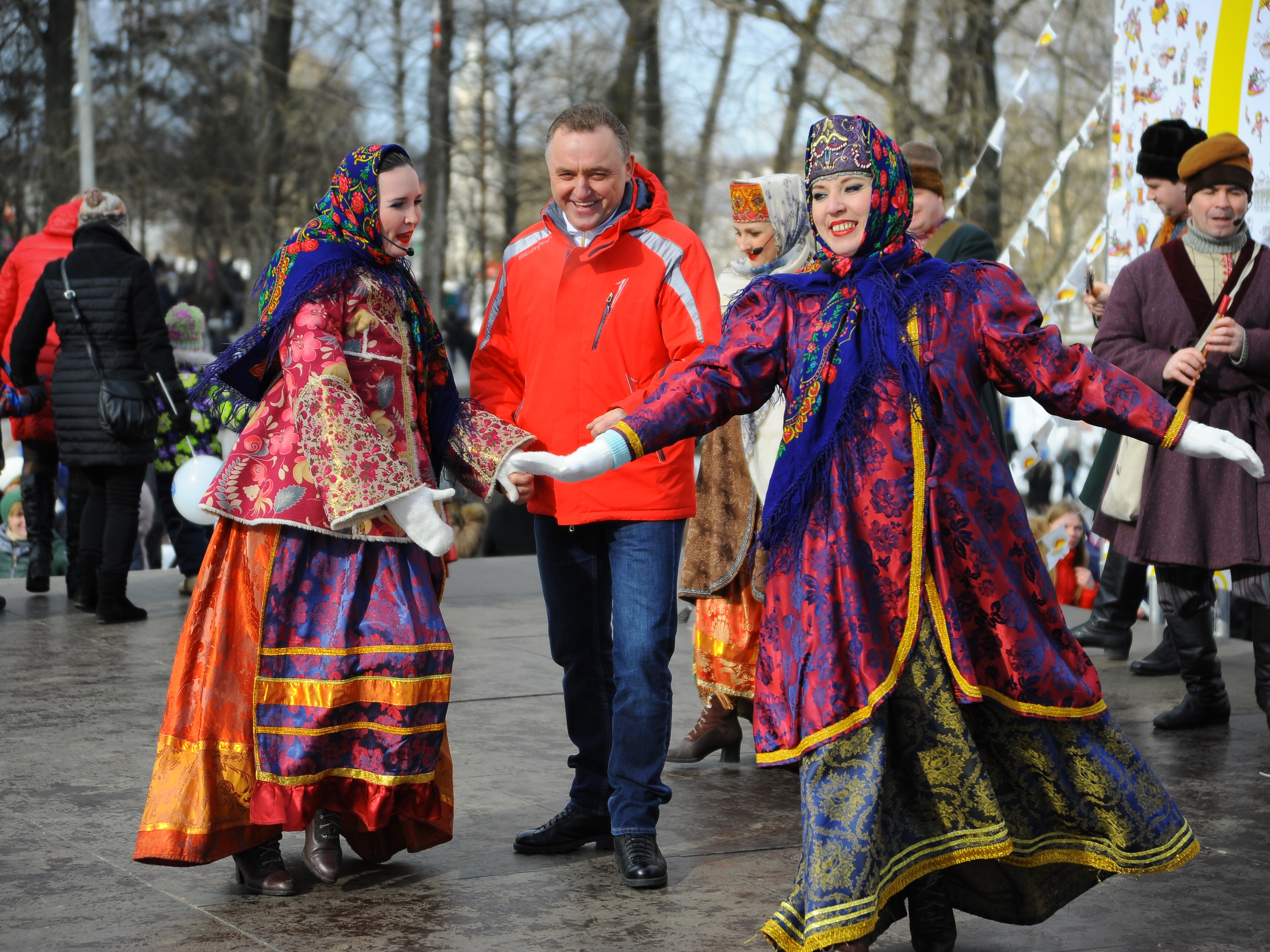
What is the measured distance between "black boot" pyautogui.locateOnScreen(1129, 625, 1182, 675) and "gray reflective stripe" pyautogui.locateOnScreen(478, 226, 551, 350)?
3632mm

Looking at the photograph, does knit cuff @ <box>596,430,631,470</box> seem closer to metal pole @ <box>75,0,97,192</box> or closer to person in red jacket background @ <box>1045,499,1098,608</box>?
person in red jacket background @ <box>1045,499,1098,608</box>

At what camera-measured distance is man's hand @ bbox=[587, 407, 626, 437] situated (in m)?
3.31

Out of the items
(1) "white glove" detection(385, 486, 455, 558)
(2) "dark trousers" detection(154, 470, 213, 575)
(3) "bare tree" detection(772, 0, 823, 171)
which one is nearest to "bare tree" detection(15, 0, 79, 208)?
(3) "bare tree" detection(772, 0, 823, 171)

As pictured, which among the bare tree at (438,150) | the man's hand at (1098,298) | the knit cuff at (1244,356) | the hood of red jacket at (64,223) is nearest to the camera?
the knit cuff at (1244,356)

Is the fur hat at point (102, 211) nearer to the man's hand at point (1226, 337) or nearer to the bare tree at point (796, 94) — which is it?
the man's hand at point (1226, 337)

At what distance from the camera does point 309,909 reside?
357 cm

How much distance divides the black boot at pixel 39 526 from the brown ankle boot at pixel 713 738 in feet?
14.9

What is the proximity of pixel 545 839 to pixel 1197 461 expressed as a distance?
9.11 ft

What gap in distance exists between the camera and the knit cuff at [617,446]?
10.2 feet

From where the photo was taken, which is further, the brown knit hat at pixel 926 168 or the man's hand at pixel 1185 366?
the brown knit hat at pixel 926 168

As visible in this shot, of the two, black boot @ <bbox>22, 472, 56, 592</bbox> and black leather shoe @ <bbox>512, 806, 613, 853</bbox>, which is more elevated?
black boot @ <bbox>22, 472, 56, 592</bbox>

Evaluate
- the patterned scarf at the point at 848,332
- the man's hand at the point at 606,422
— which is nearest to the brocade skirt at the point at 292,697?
the man's hand at the point at 606,422

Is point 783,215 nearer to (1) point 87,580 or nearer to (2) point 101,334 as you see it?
(2) point 101,334

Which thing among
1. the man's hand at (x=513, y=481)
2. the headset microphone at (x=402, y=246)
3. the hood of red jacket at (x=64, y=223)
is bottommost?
the man's hand at (x=513, y=481)
